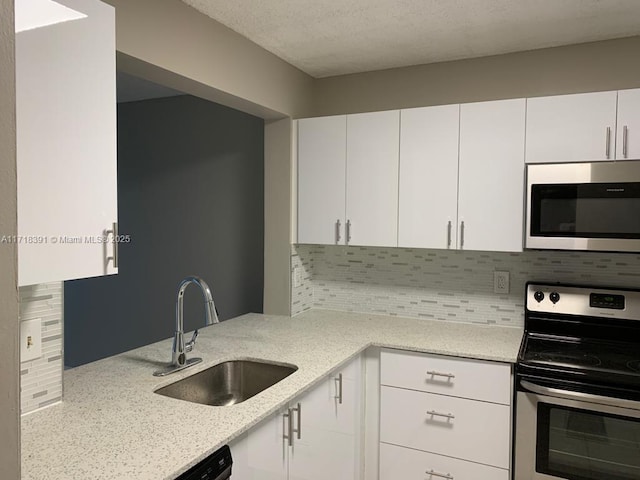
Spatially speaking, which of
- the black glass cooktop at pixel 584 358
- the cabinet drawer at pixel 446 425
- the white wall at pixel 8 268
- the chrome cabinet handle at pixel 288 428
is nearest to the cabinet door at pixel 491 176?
the black glass cooktop at pixel 584 358

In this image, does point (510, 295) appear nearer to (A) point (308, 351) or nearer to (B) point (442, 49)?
(A) point (308, 351)

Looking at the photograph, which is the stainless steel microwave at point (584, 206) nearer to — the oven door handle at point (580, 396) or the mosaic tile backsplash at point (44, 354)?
the oven door handle at point (580, 396)

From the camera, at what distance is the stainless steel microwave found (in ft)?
6.66

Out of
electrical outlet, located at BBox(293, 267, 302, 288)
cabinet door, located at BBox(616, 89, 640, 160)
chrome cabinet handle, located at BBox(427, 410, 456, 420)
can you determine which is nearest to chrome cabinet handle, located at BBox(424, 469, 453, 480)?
chrome cabinet handle, located at BBox(427, 410, 456, 420)

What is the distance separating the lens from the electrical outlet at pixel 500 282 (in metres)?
2.57

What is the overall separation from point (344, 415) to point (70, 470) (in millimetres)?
1280

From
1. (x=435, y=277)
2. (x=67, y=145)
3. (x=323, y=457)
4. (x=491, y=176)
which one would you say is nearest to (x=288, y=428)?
(x=323, y=457)

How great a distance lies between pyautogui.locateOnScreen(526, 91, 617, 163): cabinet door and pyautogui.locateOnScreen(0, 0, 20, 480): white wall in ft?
7.15

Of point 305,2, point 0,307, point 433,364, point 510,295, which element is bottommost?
point 433,364

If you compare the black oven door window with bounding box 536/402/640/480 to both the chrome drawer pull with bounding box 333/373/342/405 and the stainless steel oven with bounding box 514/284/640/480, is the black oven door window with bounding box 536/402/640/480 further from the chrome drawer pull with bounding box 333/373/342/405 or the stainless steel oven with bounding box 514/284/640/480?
the chrome drawer pull with bounding box 333/373/342/405

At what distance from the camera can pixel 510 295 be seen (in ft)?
8.44

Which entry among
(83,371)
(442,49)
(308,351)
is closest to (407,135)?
(442,49)

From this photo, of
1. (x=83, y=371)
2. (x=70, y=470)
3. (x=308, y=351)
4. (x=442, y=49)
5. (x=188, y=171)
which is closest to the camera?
(x=70, y=470)

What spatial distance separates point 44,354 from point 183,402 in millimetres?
449
